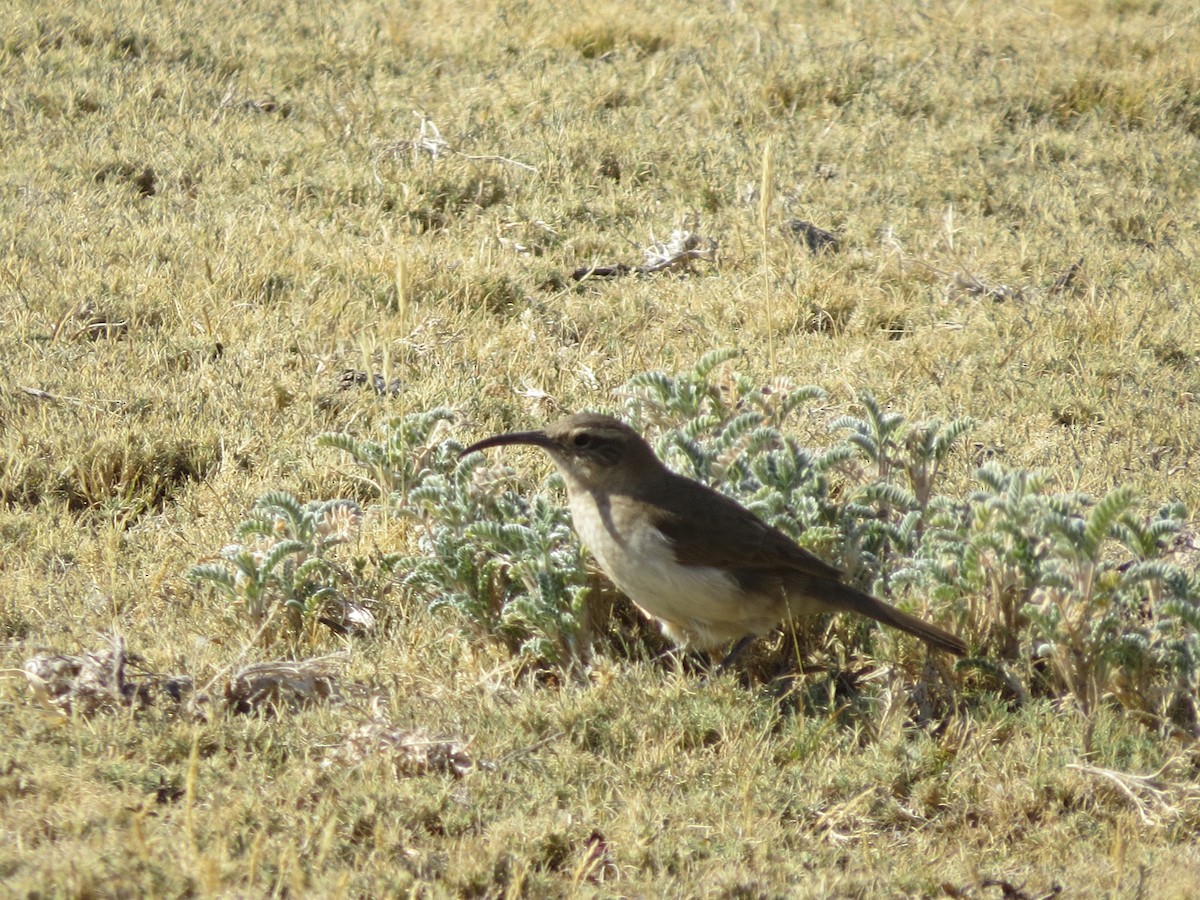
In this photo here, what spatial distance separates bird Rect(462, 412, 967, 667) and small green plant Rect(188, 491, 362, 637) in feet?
2.63

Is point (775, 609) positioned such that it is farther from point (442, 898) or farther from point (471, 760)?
point (442, 898)

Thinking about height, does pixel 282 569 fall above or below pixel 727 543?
below

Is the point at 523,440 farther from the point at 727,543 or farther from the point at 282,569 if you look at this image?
the point at 282,569

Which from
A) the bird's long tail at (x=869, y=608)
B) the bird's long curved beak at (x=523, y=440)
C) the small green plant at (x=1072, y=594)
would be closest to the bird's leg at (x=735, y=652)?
the bird's long tail at (x=869, y=608)

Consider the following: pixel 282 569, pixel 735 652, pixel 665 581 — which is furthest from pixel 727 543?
pixel 282 569

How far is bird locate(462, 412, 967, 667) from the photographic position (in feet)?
15.1

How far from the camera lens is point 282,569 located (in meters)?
5.02

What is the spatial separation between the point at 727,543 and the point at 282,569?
1.60 m

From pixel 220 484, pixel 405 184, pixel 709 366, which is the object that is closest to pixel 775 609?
pixel 709 366

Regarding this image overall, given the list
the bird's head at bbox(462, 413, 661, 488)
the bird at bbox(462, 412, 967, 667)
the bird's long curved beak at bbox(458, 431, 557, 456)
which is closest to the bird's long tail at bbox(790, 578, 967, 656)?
the bird at bbox(462, 412, 967, 667)

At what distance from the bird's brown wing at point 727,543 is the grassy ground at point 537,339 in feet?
1.41

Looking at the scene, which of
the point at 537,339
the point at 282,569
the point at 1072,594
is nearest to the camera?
the point at 1072,594

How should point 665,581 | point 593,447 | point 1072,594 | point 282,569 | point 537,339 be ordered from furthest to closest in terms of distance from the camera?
1. point 537,339
2. point 282,569
3. point 593,447
4. point 665,581
5. point 1072,594

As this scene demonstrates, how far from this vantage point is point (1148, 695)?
4477 millimetres
